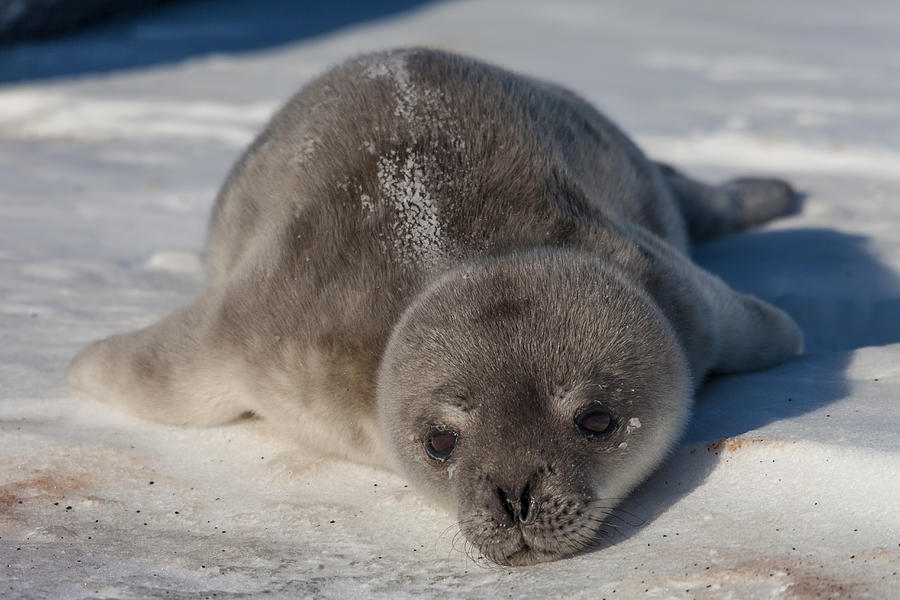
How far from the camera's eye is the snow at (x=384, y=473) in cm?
205

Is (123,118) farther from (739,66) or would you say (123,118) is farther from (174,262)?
(739,66)

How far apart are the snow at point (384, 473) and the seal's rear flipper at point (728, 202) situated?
0.09 meters

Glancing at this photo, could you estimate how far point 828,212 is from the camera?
4.57 meters

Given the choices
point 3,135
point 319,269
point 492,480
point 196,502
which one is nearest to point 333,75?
point 319,269

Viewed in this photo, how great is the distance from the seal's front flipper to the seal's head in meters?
0.58

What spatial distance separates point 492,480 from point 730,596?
0.47m

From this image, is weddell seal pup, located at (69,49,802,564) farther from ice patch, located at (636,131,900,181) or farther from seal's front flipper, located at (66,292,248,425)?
ice patch, located at (636,131,900,181)

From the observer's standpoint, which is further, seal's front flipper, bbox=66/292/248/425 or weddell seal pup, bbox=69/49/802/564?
seal's front flipper, bbox=66/292/248/425

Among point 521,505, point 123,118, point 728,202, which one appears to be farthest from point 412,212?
point 123,118

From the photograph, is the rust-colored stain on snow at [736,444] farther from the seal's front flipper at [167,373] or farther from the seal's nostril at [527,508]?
the seal's front flipper at [167,373]

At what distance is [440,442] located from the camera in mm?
2260

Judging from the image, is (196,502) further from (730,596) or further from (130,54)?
(130,54)

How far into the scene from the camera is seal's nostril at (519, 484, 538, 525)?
2.10 m

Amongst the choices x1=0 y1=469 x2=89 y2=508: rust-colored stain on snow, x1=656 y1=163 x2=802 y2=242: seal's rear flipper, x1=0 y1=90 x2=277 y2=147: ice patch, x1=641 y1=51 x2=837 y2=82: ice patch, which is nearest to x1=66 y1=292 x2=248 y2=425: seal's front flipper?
x1=0 y1=469 x2=89 y2=508: rust-colored stain on snow
